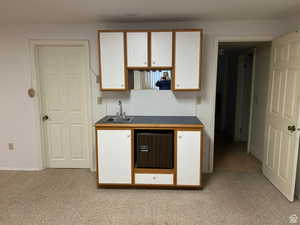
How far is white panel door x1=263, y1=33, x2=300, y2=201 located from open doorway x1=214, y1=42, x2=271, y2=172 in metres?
0.66

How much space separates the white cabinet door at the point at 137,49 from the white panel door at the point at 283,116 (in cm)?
178

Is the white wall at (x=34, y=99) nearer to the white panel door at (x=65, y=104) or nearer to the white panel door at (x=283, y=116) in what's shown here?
the white panel door at (x=65, y=104)

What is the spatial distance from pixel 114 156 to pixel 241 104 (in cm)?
357

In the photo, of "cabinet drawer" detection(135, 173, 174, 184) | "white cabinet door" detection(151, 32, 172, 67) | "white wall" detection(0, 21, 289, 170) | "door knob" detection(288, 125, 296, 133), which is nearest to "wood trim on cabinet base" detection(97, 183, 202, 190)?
"cabinet drawer" detection(135, 173, 174, 184)

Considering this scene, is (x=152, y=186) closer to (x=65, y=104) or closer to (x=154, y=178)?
(x=154, y=178)

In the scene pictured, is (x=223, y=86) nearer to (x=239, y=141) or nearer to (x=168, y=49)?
(x=239, y=141)

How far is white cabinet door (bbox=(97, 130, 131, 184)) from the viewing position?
2840 mm

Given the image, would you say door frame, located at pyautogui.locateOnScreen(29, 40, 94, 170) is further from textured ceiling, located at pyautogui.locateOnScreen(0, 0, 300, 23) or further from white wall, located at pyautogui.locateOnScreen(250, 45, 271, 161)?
white wall, located at pyautogui.locateOnScreen(250, 45, 271, 161)

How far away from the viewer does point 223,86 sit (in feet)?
20.5

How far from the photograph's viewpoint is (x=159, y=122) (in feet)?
9.58

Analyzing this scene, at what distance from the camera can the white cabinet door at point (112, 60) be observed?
9.61ft

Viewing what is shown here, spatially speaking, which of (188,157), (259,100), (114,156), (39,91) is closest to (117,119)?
(114,156)

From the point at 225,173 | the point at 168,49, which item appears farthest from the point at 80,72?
the point at 225,173

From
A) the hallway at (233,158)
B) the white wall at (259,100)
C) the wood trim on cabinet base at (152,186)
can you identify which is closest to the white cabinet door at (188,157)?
the wood trim on cabinet base at (152,186)
